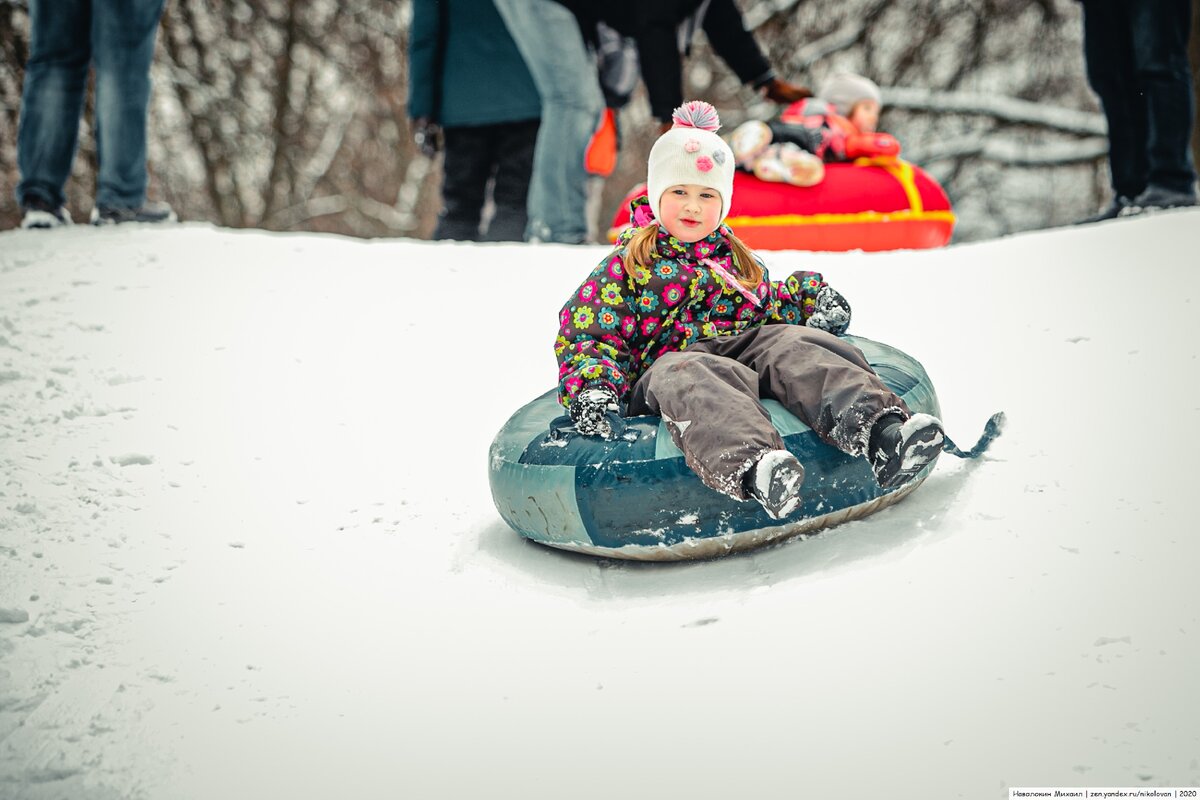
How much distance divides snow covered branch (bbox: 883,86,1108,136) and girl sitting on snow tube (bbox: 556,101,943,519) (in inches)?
359

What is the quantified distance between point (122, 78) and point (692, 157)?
2825 mm

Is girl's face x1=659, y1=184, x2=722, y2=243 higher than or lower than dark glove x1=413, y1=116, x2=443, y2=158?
lower

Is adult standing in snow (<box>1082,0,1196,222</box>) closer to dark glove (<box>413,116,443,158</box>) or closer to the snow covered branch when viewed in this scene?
dark glove (<box>413,116,443,158</box>)

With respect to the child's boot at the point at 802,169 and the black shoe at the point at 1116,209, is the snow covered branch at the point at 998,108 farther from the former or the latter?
the child's boot at the point at 802,169

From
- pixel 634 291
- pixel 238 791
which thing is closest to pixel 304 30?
pixel 634 291

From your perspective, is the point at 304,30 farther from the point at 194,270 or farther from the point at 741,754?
the point at 741,754

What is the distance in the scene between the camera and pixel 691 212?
2.57 m

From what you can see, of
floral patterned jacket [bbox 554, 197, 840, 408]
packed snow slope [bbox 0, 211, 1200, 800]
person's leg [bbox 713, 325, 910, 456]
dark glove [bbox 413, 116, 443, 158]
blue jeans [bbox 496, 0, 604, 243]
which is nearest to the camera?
packed snow slope [bbox 0, 211, 1200, 800]

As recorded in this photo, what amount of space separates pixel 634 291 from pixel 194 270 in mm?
2487

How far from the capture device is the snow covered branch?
10.5 metres

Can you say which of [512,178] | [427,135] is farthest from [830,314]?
[427,135]

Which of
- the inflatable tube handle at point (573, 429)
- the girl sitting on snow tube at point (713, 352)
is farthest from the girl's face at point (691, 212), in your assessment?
the inflatable tube handle at point (573, 429)

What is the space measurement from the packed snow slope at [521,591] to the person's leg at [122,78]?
0.83 m

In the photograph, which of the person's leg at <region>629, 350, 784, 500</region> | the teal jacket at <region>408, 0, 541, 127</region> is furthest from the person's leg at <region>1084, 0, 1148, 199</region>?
the person's leg at <region>629, 350, 784, 500</region>
